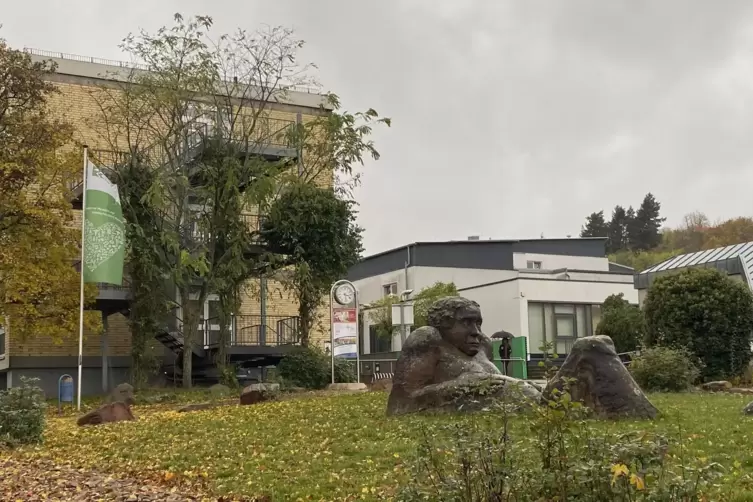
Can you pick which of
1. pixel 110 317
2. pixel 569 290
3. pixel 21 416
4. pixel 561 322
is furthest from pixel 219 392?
pixel 569 290

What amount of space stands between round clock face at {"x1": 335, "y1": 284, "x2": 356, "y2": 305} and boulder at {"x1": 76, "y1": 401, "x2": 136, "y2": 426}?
28.7 ft

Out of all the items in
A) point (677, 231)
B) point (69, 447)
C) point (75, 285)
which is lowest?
point (69, 447)

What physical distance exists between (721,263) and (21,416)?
24350 millimetres

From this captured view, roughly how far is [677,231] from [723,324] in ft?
250

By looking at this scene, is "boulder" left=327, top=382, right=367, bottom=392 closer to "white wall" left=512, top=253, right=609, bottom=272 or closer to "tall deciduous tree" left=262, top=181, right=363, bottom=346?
"tall deciduous tree" left=262, top=181, right=363, bottom=346

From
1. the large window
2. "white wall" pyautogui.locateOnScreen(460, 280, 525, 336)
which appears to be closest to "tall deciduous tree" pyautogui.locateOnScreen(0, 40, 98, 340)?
"white wall" pyautogui.locateOnScreen(460, 280, 525, 336)

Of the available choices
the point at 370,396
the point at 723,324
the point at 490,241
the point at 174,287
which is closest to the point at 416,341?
the point at 370,396

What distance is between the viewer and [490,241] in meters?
54.3

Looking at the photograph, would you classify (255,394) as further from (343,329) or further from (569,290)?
(569,290)

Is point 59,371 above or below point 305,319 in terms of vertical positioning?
below

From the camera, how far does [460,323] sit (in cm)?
1306

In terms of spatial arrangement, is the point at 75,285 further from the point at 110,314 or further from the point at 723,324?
the point at 723,324

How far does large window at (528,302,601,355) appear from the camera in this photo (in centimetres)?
4303

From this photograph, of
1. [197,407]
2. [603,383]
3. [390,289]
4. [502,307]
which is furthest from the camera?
[390,289]
